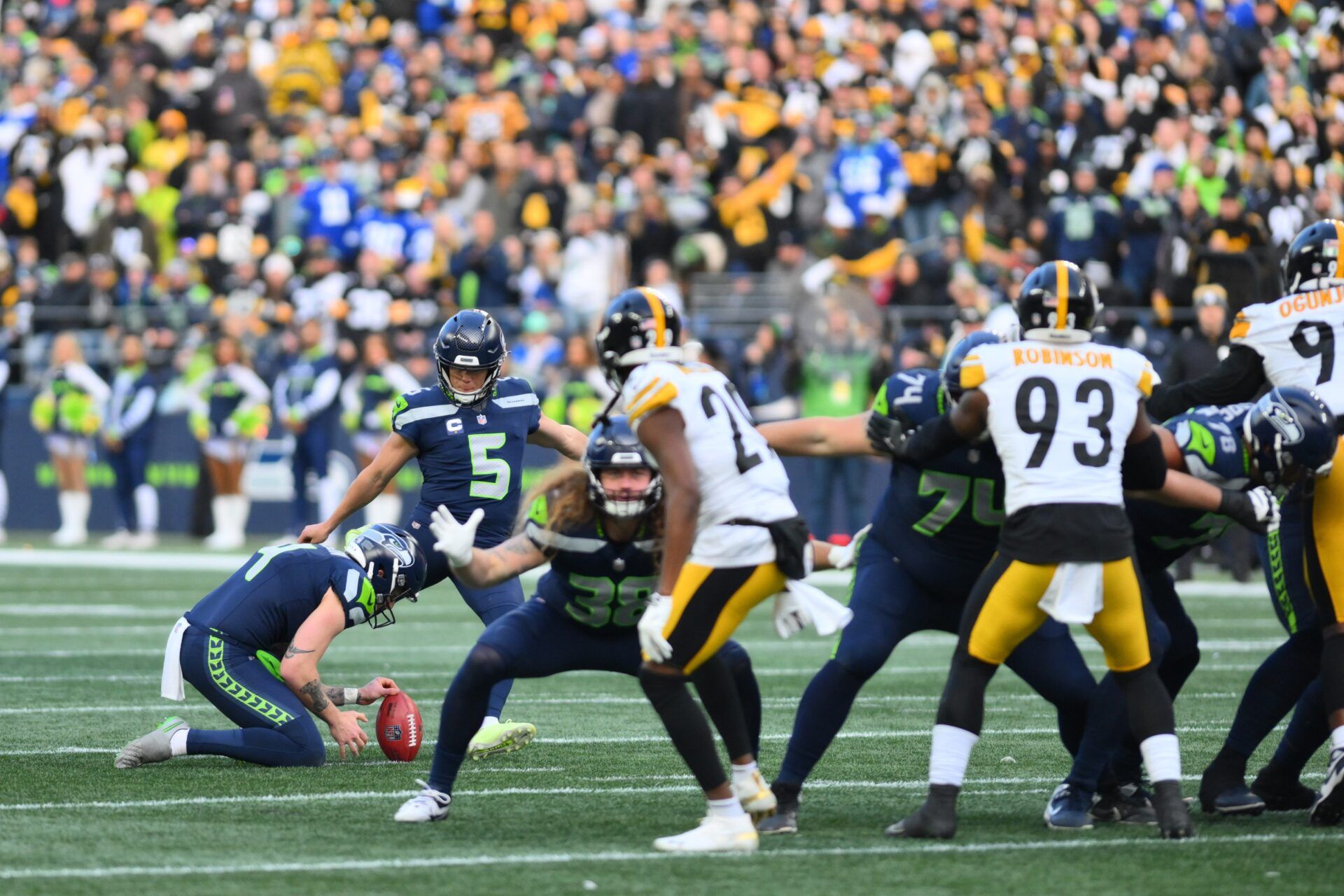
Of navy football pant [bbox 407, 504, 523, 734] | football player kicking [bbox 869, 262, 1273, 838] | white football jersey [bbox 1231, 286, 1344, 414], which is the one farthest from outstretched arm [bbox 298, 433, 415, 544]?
white football jersey [bbox 1231, 286, 1344, 414]

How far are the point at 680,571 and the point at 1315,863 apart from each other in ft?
5.96

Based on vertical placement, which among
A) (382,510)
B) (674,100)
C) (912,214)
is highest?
(674,100)

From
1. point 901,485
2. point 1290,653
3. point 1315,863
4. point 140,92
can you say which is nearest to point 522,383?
point 901,485

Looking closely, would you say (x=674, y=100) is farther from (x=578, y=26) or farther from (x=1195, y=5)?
(x=1195, y=5)

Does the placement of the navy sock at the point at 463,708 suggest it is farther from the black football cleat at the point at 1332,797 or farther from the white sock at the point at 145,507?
→ the white sock at the point at 145,507

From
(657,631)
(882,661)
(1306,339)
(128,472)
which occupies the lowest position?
(128,472)

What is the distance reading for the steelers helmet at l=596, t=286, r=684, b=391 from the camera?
559 centimetres

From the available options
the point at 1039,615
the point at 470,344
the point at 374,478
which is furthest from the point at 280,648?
the point at 1039,615

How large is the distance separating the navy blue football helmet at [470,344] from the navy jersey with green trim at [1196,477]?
109 inches

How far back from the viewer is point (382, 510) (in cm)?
1873

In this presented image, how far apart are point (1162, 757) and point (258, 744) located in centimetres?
317

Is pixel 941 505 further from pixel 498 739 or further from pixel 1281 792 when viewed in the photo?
pixel 498 739

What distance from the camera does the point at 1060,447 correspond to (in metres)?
5.44

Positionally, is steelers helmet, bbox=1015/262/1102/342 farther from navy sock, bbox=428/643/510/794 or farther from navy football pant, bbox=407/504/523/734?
navy football pant, bbox=407/504/523/734
